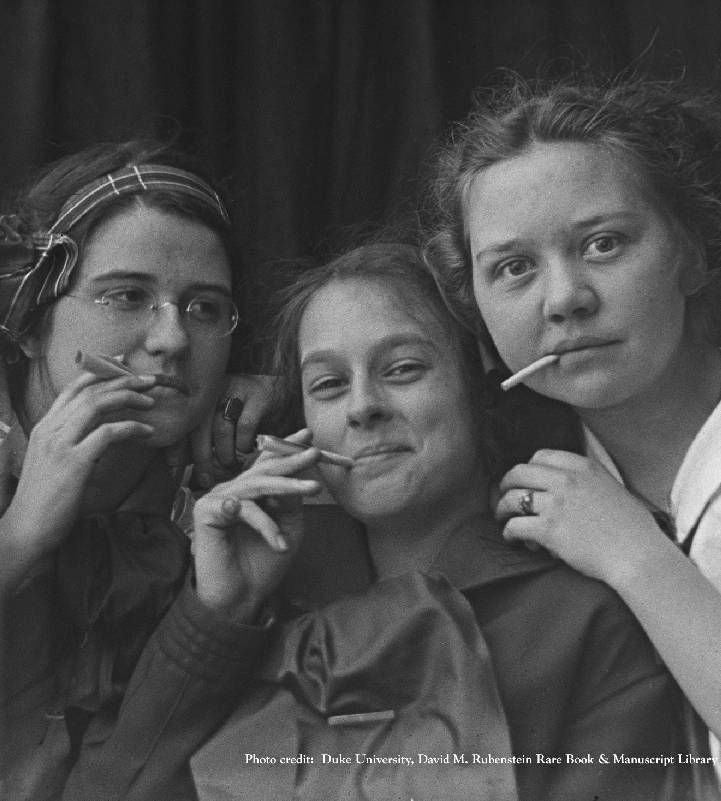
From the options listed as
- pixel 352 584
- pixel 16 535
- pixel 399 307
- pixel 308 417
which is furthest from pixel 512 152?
pixel 16 535

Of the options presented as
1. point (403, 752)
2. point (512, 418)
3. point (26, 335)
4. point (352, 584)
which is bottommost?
point (403, 752)

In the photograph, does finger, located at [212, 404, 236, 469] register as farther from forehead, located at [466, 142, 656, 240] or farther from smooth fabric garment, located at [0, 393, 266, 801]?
forehead, located at [466, 142, 656, 240]

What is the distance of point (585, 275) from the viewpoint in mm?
843

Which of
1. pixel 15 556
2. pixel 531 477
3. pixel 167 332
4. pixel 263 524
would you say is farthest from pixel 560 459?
pixel 15 556

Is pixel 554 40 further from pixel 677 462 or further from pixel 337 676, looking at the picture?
pixel 337 676

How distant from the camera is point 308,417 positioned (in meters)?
0.93

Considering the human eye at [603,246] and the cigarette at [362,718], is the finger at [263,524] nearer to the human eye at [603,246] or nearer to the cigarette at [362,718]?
the cigarette at [362,718]

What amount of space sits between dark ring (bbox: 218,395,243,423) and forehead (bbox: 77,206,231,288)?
105 millimetres

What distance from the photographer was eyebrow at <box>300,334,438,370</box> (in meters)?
0.91

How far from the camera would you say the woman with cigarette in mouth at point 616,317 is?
0.82 meters

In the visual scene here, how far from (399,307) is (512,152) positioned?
0.52 ft

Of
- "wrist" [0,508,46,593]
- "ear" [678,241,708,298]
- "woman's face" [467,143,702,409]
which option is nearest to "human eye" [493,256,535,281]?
"woman's face" [467,143,702,409]

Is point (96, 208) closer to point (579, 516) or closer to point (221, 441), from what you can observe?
point (221, 441)

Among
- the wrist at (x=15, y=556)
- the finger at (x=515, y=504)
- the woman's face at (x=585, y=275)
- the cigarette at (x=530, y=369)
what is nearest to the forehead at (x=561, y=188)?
the woman's face at (x=585, y=275)
